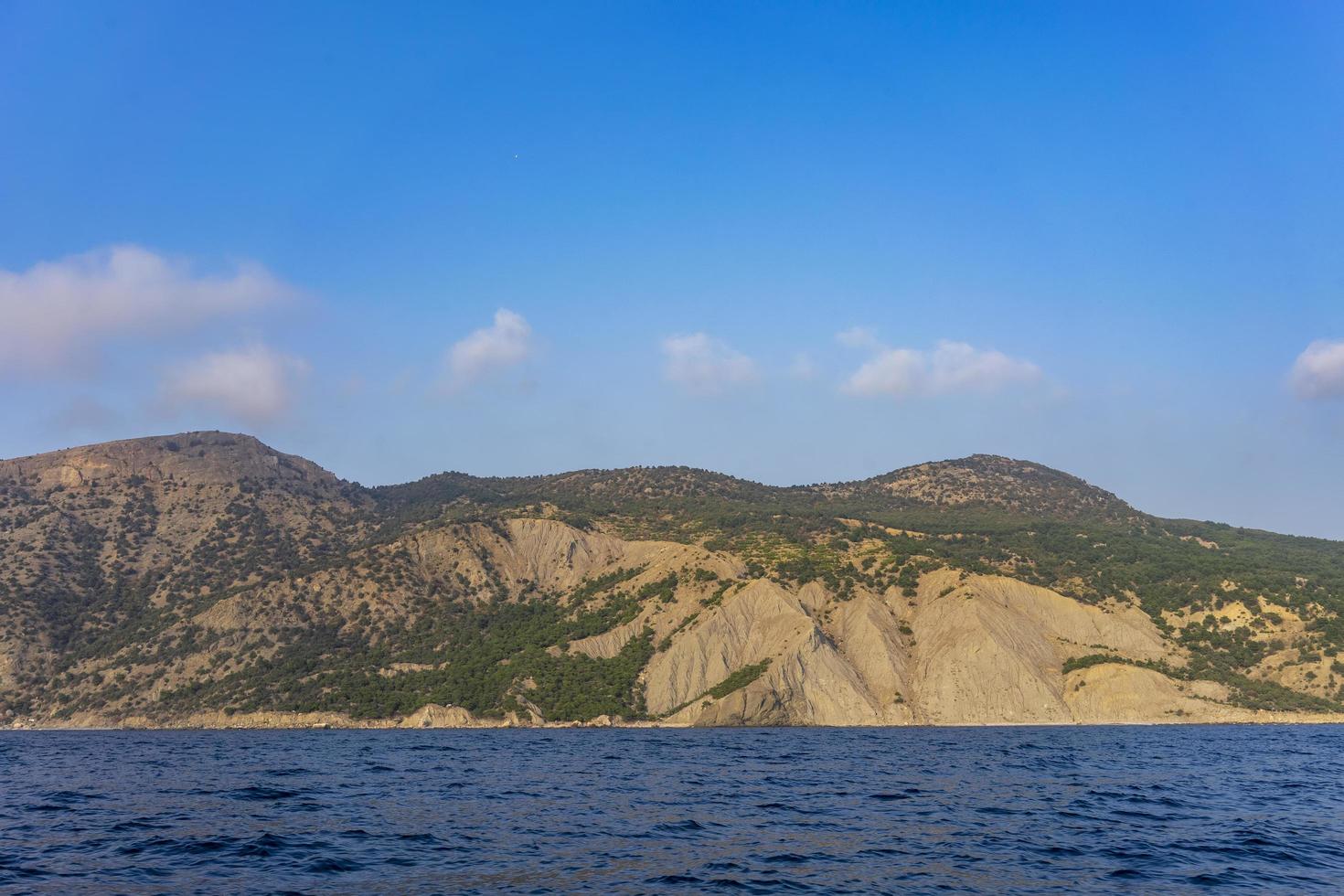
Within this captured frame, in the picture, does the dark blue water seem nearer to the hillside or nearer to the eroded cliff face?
the eroded cliff face

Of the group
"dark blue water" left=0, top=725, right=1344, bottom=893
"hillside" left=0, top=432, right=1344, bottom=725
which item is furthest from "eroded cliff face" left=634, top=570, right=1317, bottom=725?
"dark blue water" left=0, top=725, right=1344, bottom=893

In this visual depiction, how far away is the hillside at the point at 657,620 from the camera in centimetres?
12069

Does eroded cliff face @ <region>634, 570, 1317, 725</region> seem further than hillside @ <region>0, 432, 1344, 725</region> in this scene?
No

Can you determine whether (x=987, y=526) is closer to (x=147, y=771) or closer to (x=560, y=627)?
(x=560, y=627)

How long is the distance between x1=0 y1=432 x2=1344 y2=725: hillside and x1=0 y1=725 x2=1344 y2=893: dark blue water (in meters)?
48.3

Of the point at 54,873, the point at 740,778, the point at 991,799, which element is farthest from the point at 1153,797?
the point at 54,873

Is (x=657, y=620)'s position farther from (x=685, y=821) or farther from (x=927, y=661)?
(x=685, y=821)

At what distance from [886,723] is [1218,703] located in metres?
37.2

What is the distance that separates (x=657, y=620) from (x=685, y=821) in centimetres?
10358

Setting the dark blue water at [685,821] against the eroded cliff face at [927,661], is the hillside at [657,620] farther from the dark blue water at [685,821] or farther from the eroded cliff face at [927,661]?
the dark blue water at [685,821]

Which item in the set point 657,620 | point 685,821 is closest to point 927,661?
point 657,620

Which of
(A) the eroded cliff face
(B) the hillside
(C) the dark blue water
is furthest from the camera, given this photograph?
(B) the hillside

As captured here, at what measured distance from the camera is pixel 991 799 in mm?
45156

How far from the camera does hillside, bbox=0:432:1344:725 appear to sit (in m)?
121
